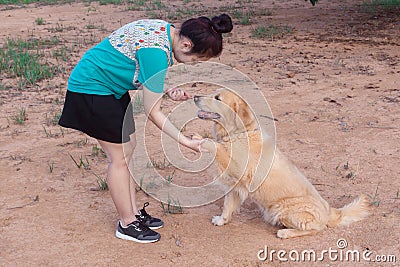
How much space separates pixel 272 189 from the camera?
368cm

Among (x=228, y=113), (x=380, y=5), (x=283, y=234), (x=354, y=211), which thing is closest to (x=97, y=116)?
(x=228, y=113)

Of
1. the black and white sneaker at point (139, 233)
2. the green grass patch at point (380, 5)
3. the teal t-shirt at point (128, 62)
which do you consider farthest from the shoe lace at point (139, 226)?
the green grass patch at point (380, 5)

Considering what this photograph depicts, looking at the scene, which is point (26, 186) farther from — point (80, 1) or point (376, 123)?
point (80, 1)

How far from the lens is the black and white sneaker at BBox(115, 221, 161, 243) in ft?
12.1

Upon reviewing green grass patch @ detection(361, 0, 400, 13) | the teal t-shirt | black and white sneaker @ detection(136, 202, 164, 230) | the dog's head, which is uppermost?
the teal t-shirt

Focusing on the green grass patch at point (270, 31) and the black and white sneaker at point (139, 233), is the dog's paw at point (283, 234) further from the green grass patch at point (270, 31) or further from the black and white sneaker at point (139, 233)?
the green grass patch at point (270, 31)

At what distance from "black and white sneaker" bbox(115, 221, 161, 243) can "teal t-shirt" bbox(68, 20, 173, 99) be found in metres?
0.99

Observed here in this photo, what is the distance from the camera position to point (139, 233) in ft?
12.1

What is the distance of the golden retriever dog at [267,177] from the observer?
144 inches

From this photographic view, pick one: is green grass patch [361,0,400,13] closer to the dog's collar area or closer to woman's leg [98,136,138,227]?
the dog's collar area

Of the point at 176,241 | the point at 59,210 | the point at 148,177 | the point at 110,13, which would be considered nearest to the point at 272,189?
the point at 176,241

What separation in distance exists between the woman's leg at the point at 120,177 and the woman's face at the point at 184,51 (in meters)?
0.78

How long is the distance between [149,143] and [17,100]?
267 cm

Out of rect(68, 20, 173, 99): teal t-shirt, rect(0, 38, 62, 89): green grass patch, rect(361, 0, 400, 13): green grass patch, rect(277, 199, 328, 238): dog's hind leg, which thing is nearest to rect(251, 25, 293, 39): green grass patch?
rect(361, 0, 400, 13): green grass patch
